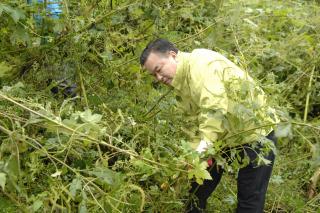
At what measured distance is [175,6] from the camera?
3312 mm

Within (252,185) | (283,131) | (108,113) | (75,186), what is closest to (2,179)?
(75,186)

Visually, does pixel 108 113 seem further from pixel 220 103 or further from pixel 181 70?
pixel 220 103

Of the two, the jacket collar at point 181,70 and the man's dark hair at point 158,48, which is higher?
the man's dark hair at point 158,48

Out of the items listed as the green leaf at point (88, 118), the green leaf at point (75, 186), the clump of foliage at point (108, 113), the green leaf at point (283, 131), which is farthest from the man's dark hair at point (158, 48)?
the green leaf at point (283, 131)

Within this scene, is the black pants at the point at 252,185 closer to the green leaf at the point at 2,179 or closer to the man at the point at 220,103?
the man at the point at 220,103

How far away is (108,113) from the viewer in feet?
9.36

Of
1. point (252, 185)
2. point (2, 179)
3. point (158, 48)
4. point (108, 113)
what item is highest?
point (158, 48)

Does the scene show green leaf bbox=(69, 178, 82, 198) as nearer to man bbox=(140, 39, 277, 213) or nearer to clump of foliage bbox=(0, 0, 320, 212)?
clump of foliage bbox=(0, 0, 320, 212)

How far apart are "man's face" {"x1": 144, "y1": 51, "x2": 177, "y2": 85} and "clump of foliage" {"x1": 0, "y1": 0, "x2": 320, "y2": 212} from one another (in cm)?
32

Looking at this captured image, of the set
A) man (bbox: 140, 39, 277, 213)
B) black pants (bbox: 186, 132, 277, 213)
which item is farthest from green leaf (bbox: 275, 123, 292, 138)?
black pants (bbox: 186, 132, 277, 213)

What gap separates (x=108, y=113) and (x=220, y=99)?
811 millimetres

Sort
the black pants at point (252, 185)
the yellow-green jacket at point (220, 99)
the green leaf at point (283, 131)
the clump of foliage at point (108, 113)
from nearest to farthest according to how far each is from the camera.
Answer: the green leaf at point (283, 131)
the clump of foliage at point (108, 113)
the yellow-green jacket at point (220, 99)
the black pants at point (252, 185)

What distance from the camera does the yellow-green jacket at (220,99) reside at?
6.95ft

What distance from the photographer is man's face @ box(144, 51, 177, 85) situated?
2.66m
